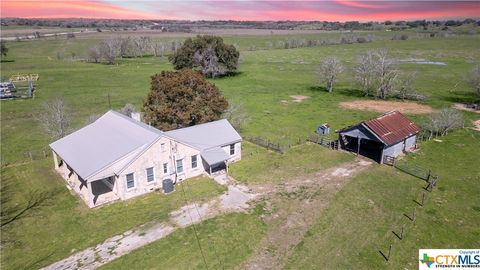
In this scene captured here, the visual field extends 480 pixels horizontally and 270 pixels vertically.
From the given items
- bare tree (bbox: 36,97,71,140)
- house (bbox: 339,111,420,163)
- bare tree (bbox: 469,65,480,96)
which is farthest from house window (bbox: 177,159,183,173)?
bare tree (bbox: 469,65,480,96)

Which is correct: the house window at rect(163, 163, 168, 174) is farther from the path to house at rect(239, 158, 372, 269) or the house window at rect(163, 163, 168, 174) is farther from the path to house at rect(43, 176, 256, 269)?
the path to house at rect(239, 158, 372, 269)

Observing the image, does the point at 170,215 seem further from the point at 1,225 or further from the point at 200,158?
the point at 1,225

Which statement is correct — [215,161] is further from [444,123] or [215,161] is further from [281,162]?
[444,123]

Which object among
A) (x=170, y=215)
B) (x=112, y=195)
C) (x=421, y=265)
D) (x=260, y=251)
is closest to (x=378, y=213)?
(x=421, y=265)

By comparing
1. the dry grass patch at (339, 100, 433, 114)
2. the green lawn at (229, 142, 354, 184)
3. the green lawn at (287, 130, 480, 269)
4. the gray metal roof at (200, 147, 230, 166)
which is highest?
the gray metal roof at (200, 147, 230, 166)

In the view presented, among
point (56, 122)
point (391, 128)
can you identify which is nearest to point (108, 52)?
point (56, 122)

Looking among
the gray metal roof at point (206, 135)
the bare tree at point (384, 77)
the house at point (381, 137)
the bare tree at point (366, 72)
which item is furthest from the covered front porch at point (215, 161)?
the bare tree at point (366, 72)

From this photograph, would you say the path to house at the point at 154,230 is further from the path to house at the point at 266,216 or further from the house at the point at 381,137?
the house at the point at 381,137
